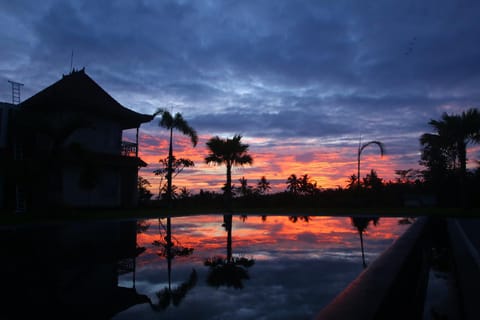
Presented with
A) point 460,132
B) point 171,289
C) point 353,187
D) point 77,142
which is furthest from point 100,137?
point 460,132

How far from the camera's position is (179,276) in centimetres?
544

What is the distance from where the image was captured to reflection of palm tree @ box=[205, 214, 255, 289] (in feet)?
16.6

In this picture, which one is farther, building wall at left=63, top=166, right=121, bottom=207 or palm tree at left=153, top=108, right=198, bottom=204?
palm tree at left=153, top=108, right=198, bottom=204

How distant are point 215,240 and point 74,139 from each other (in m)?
15.8

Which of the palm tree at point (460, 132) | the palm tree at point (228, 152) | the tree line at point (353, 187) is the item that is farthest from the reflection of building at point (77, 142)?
the palm tree at point (460, 132)

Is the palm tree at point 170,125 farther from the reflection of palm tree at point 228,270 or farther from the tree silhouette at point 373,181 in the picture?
the reflection of palm tree at point 228,270

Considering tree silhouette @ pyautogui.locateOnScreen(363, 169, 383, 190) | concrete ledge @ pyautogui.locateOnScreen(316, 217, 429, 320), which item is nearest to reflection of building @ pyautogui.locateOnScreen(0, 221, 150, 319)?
concrete ledge @ pyautogui.locateOnScreen(316, 217, 429, 320)

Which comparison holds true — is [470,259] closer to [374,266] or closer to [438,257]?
[438,257]

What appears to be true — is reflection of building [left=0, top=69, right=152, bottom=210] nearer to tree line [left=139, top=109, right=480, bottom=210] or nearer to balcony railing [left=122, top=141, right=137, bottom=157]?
balcony railing [left=122, top=141, right=137, bottom=157]

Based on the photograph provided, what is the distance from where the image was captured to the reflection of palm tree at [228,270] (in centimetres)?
505

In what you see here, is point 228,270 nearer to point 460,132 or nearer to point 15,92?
point 460,132

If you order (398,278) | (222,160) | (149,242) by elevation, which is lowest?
(149,242)

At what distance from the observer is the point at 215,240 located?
9727mm

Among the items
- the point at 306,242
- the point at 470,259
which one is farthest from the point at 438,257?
the point at 306,242
